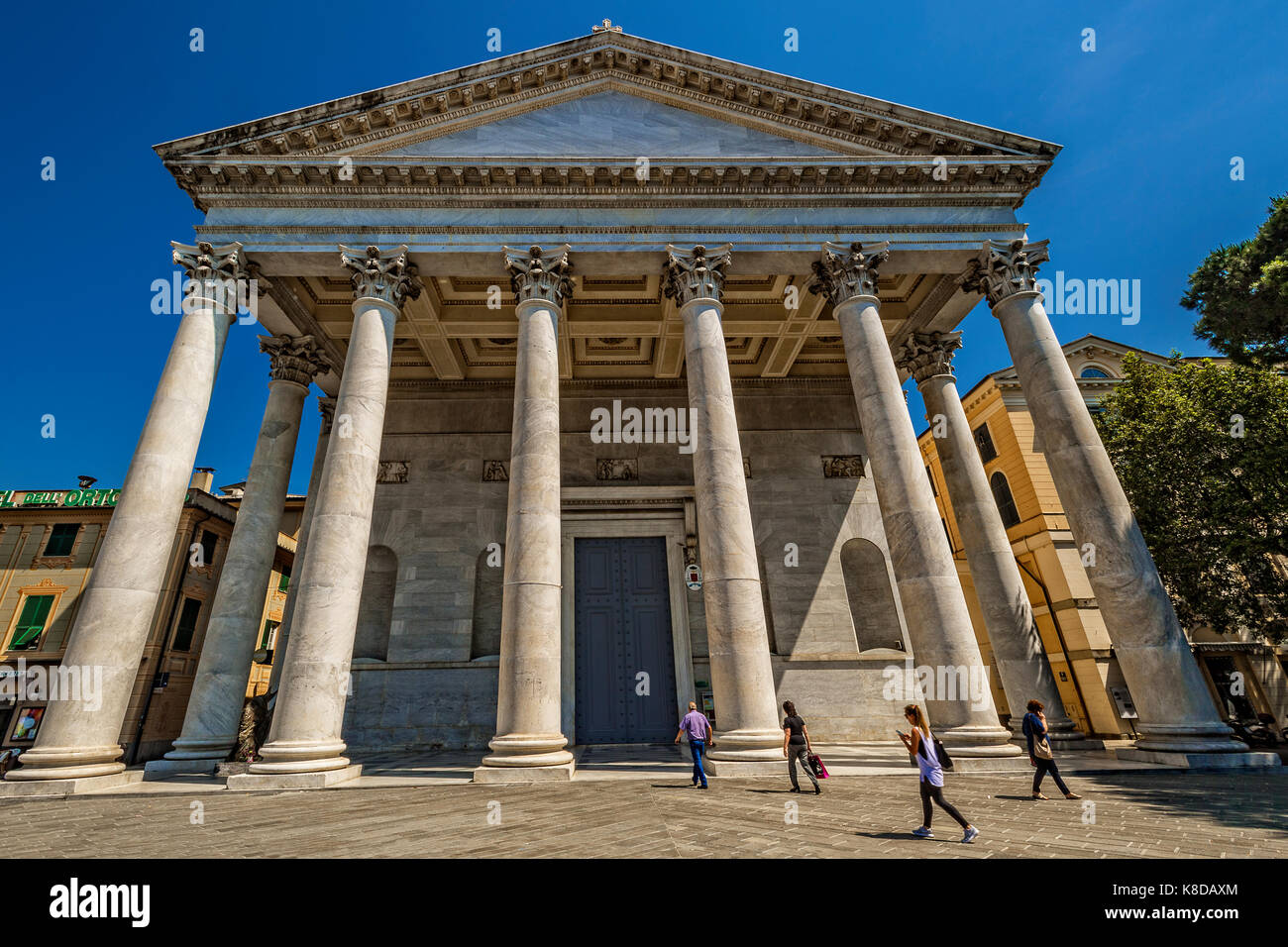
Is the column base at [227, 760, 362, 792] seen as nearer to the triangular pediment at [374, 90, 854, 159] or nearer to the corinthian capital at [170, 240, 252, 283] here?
the corinthian capital at [170, 240, 252, 283]

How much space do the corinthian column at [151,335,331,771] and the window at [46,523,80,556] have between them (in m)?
20.3

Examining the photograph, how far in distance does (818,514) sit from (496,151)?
1521 centimetres

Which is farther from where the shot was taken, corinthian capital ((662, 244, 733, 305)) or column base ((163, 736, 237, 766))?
corinthian capital ((662, 244, 733, 305))

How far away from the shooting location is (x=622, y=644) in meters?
18.9

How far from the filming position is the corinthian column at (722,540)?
37.0 ft

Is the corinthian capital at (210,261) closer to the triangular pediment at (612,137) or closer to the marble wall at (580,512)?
the triangular pediment at (612,137)

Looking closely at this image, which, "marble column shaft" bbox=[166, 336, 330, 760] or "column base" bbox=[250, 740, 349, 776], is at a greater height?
"marble column shaft" bbox=[166, 336, 330, 760]

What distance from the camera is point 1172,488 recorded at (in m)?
19.0

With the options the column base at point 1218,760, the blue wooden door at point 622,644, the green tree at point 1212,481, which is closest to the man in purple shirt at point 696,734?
Result: the blue wooden door at point 622,644

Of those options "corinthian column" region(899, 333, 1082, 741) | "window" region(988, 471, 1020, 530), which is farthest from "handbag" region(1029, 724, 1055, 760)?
"window" region(988, 471, 1020, 530)

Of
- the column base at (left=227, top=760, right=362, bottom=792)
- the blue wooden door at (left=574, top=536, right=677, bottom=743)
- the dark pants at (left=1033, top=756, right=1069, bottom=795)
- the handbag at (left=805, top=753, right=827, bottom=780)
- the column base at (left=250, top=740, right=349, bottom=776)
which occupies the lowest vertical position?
the dark pants at (left=1033, top=756, right=1069, bottom=795)

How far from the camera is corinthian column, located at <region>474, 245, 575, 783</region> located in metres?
10.8
